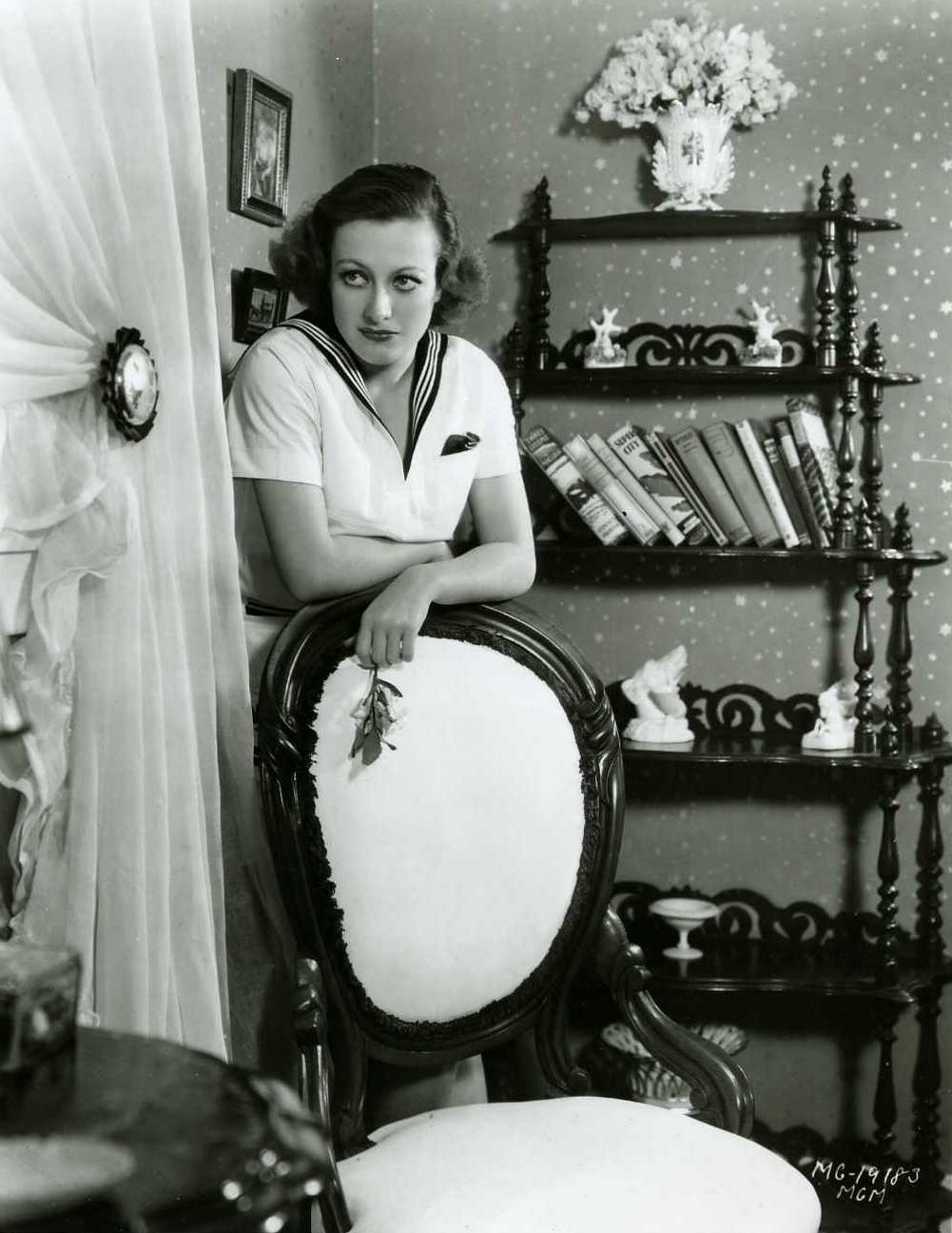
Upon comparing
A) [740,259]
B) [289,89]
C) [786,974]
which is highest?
[289,89]

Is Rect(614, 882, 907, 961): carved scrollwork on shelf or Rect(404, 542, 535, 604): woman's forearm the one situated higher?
Rect(404, 542, 535, 604): woman's forearm

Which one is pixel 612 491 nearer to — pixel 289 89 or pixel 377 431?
pixel 377 431

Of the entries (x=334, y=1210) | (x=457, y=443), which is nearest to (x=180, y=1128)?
(x=334, y=1210)

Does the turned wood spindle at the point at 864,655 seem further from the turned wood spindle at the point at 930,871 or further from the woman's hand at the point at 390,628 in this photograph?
the woman's hand at the point at 390,628

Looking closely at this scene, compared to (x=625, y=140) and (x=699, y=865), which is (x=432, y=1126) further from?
(x=625, y=140)

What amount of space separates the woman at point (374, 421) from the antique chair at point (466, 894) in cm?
18

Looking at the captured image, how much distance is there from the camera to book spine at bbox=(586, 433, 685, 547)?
8.89 ft

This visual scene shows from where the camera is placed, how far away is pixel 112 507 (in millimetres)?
1441

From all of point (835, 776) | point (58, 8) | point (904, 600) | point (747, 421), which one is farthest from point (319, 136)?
point (835, 776)

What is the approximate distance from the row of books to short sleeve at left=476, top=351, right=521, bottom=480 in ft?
1.95

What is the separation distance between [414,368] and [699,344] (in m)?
0.97

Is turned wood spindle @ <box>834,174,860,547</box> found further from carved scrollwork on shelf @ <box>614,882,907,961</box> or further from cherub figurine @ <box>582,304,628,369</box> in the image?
carved scrollwork on shelf @ <box>614,882,907,961</box>

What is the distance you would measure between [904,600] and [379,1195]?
1799 millimetres

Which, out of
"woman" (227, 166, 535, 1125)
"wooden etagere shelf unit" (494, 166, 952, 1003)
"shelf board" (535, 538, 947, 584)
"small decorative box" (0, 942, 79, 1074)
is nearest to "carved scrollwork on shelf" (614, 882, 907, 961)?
"wooden etagere shelf unit" (494, 166, 952, 1003)
